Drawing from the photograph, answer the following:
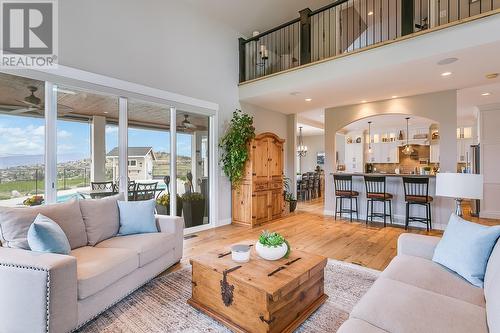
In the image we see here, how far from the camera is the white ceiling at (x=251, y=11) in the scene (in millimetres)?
5145

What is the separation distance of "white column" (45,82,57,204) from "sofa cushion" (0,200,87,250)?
0.75 metres

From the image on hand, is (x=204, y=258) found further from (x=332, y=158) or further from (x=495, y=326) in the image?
(x=332, y=158)

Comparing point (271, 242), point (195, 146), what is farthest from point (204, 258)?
point (195, 146)

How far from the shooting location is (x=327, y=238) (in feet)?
14.9

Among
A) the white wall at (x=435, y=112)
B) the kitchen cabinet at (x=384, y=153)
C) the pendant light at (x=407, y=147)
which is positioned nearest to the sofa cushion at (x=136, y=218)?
the white wall at (x=435, y=112)

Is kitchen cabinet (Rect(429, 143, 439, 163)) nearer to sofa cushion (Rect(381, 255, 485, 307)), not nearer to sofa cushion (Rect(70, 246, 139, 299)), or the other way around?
sofa cushion (Rect(381, 255, 485, 307))

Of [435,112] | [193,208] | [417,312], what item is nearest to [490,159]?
[435,112]

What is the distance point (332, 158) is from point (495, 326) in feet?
18.4

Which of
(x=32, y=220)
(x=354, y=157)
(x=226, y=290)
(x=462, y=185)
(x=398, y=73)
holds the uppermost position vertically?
(x=398, y=73)

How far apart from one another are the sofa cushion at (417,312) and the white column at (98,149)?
375cm

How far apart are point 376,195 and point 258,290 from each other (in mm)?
4531

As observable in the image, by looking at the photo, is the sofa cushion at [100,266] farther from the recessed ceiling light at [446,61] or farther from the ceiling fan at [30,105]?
the recessed ceiling light at [446,61]

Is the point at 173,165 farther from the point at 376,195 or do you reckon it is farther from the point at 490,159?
the point at 490,159

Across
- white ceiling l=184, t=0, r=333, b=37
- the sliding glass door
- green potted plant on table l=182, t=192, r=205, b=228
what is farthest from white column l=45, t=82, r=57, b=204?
white ceiling l=184, t=0, r=333, b=37
